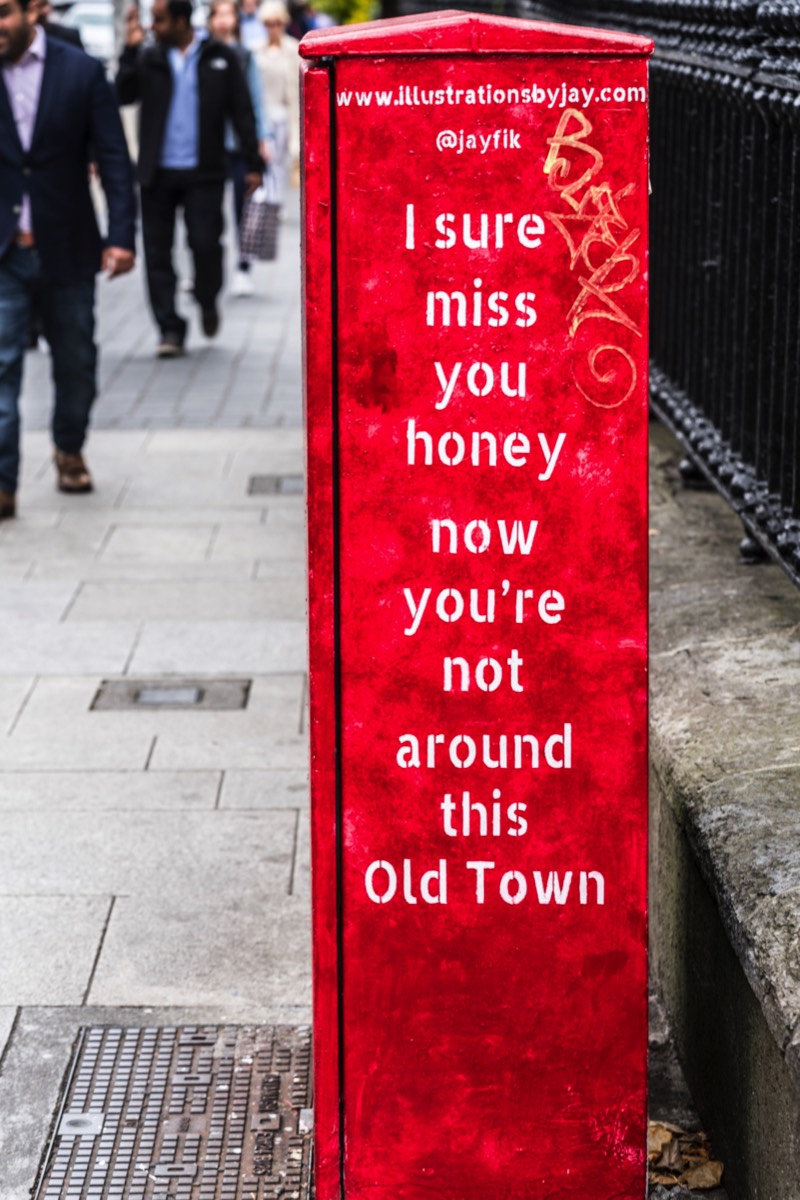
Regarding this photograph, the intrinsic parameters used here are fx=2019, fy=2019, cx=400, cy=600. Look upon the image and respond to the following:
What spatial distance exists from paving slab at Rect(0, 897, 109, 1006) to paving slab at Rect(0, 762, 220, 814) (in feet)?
1.86

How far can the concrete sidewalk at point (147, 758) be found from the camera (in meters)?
Answer: 4.07

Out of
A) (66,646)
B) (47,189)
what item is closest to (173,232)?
(47,189)

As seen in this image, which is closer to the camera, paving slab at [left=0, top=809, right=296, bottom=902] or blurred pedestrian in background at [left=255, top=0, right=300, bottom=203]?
paving slab at [left=0, top=809, right=296, bottom=902]

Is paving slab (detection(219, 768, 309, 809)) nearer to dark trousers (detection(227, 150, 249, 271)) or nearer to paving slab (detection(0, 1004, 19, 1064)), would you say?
paving slab (detection(0, 1004, 19, 1064))

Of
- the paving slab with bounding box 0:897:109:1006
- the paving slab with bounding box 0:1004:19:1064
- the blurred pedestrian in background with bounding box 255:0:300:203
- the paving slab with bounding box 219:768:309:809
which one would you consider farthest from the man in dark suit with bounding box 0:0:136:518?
the blurred pedestrian in background with bounding box 255:0:300:203

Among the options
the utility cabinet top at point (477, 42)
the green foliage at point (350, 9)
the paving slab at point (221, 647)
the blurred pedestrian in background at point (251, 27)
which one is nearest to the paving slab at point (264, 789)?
the paving slab at point (221, 647)

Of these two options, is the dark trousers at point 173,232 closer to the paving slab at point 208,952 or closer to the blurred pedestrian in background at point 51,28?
the blurred pedestrian in background at point 51,28

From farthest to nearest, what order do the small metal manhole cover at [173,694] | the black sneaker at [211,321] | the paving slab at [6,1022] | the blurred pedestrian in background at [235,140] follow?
1. the blurred pedestrian in background at [235,140]
2. the black sneaker at [211,321]
3. the small metal manhole cover at [173,694]
4. the paving slab at [6,1022]

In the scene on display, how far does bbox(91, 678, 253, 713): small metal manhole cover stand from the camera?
5.91 meters

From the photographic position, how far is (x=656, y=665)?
4184 millimetres

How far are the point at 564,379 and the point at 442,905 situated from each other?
80 cm

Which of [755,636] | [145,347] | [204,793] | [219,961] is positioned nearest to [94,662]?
[204,793]

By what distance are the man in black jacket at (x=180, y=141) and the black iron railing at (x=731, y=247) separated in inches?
245

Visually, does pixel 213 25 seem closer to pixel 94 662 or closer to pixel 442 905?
pixel 94 662
